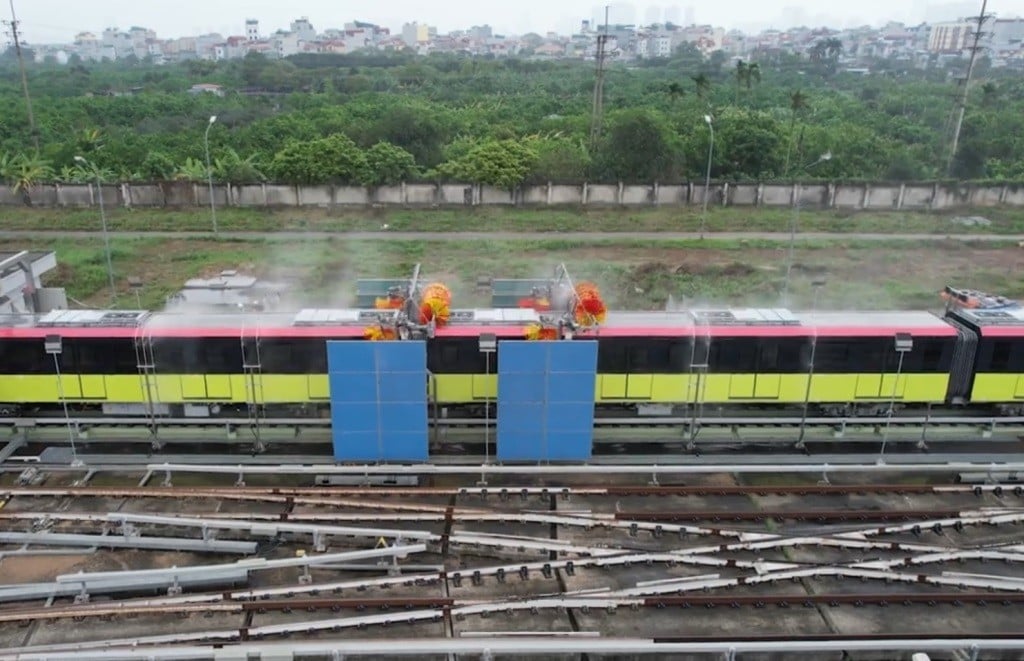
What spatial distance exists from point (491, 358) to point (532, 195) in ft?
102

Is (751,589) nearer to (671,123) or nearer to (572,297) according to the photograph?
(572,297)

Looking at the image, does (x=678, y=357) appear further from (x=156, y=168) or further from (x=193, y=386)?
(x=156, y=168)

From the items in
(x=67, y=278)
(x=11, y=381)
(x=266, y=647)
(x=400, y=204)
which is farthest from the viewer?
(x=400, y=204)

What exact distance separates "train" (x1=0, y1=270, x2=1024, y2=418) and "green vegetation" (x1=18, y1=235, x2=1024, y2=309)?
1124 cm

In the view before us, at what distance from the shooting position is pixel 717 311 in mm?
19250

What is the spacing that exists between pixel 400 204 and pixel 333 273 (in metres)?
14.1

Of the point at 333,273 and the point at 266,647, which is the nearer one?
the point at 266,647

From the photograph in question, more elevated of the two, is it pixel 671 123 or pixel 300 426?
pixel 671 123

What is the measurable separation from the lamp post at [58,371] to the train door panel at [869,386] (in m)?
17.9

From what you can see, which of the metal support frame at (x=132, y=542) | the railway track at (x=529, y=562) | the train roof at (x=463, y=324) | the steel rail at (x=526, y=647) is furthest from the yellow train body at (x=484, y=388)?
the steel rail at (x=526, y=647)

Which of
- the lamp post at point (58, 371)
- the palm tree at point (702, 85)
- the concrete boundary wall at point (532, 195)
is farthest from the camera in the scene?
the palm tree at point (702, 85)

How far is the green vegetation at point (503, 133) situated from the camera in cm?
4838

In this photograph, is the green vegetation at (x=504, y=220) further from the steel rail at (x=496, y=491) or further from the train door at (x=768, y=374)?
the steel rail at (x=496, y=491)

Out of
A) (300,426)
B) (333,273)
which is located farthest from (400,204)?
(300,426)
